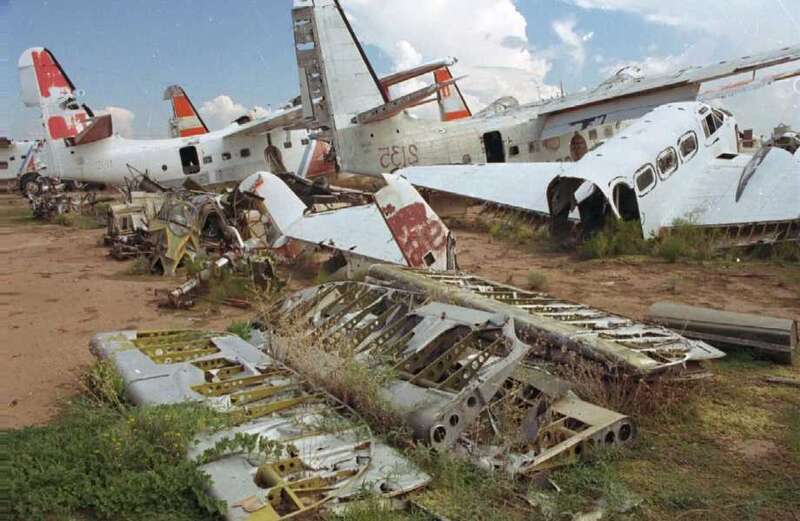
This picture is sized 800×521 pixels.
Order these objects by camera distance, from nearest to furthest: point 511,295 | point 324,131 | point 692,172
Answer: point 511,295
point 692,172
point 324,131

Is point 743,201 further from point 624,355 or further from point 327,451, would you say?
point 327,451

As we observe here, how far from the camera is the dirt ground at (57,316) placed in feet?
21.1

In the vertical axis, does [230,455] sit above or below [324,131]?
below

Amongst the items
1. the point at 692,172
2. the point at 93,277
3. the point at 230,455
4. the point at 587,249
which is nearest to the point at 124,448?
the point at 230,455

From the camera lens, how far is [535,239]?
15.9m

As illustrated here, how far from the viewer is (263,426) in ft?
16.4

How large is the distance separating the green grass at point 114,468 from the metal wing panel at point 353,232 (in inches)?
207

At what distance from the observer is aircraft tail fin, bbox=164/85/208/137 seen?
3612cm

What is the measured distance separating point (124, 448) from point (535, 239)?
42.1ft

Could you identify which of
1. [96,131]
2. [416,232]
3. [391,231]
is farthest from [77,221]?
[416,232]

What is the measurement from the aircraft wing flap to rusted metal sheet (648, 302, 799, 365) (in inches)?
287

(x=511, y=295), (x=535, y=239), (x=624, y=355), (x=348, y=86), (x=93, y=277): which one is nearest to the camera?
(x=624, y=355)

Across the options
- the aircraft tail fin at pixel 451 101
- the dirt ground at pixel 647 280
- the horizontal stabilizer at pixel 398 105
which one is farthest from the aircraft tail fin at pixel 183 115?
the dirt ground at pixel 647 280

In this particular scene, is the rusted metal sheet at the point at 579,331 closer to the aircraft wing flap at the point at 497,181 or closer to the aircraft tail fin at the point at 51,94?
the aircraft wing flap at the point at 497,181
